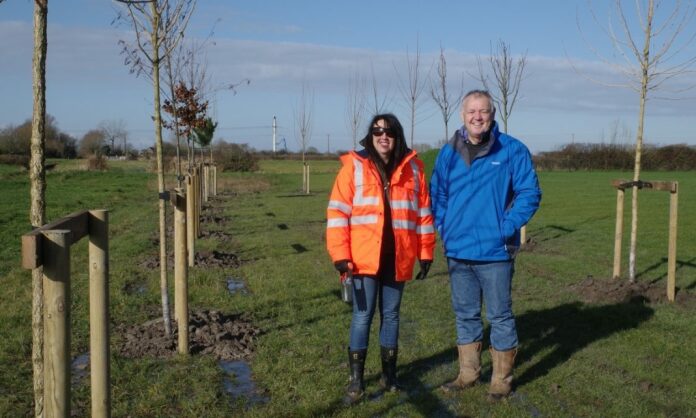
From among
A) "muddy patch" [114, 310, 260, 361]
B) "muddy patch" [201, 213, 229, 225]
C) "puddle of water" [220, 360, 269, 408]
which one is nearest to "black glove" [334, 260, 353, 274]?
"puddle of water" [220, 360, 269, 408]

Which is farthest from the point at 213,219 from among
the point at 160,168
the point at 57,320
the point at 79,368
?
the point at 57,320

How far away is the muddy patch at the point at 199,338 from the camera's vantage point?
19.3ft

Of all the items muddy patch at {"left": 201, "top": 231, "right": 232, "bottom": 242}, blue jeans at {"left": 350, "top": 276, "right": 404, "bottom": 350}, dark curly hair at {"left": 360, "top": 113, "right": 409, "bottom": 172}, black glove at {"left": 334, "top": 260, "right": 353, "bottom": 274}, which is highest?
dark curly hair at {"left": 360, "top": 113, "right": 409, "bottom": 172}

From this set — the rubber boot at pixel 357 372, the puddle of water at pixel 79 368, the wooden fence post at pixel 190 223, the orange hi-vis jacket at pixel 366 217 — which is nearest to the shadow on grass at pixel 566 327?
the rubber boot at pixel 357 372

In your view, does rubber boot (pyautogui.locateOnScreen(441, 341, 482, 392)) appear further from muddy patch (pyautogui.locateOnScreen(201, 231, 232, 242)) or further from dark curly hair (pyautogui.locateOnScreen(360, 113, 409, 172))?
muddy patch (pyautogui.locateOnScreen(201, 231, 232, 242))

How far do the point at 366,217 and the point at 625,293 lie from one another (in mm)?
4689

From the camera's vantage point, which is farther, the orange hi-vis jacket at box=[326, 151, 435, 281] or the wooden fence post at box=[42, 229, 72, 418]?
the orange hi-vis jacket at box=[326, 151, 435, 281]

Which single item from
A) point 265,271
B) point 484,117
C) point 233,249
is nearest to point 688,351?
point 484,117

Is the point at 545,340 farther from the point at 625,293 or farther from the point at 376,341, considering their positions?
the point at 625,293

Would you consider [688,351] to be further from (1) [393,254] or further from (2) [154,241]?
(2) [154,241]

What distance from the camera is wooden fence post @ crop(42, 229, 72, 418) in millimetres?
2760

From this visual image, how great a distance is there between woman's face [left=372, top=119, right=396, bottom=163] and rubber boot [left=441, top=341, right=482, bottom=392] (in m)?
1.54

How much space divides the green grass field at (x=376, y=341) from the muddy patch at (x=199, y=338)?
154 mm

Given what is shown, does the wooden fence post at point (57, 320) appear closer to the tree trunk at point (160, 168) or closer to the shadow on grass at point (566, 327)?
the tree trunk at point (160, 168)
